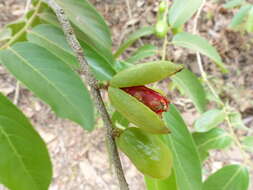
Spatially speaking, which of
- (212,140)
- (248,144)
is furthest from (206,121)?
(248,144)

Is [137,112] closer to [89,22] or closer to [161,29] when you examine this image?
[89,22]

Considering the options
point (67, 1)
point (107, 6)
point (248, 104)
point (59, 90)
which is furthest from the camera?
point (107, 6)

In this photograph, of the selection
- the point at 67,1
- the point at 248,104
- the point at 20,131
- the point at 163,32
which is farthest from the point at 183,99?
the point at 20,131

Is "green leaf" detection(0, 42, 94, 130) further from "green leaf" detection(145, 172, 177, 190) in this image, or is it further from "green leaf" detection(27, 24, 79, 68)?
"green leaf" detection(145, 172, 177, 190)

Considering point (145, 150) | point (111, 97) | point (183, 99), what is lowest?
point (183, 99)

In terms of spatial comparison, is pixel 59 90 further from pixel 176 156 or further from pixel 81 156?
pixel 81 156

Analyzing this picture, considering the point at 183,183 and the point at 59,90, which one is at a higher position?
the point at 59,90
